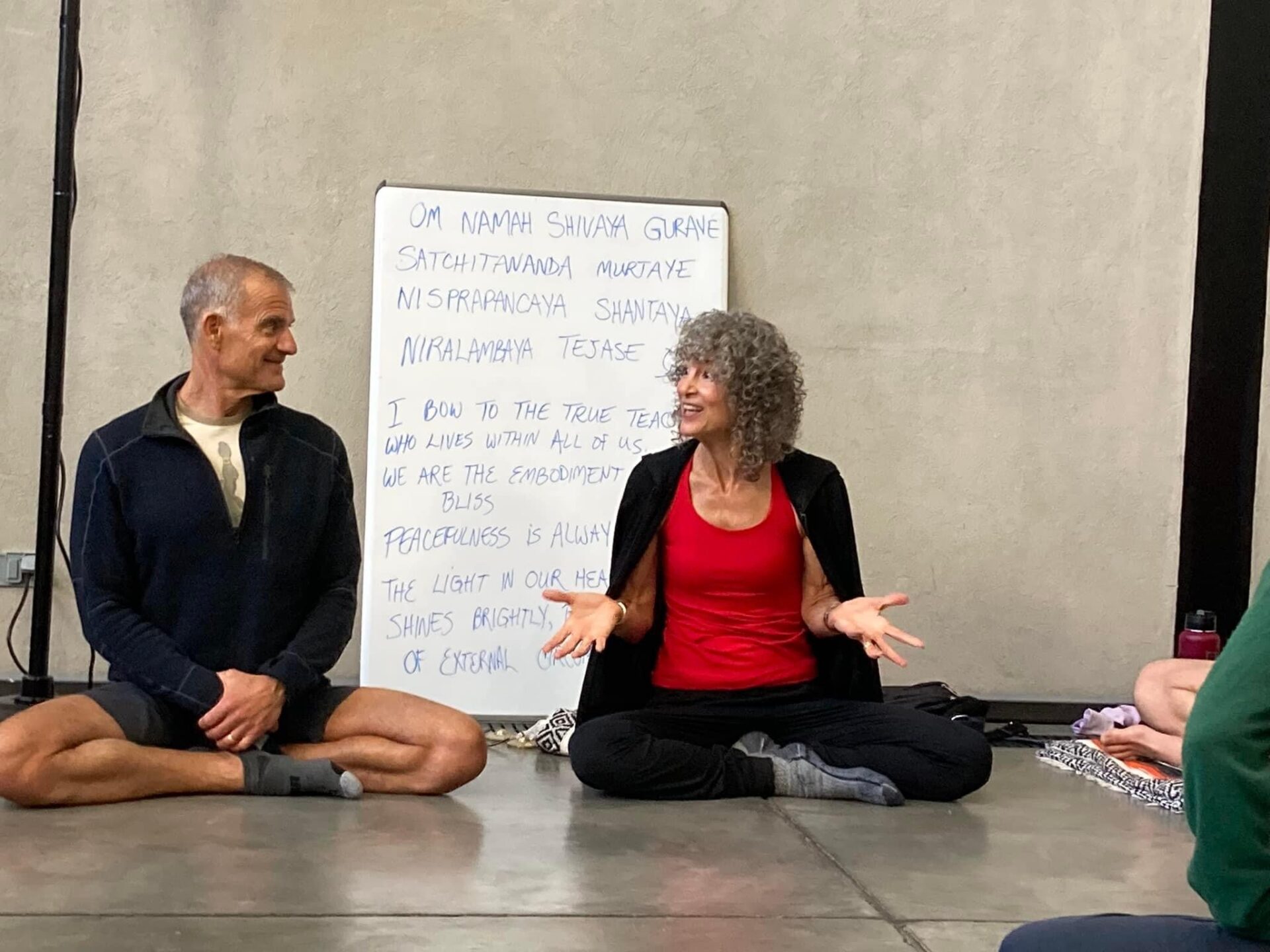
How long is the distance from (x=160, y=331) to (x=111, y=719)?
1.48 m

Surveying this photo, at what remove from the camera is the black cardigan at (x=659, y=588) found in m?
3.54

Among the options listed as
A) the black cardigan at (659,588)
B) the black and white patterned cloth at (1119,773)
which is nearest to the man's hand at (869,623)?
the black cardigan at (659,588)

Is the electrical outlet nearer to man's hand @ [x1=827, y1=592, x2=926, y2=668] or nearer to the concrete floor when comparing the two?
the concrete floor

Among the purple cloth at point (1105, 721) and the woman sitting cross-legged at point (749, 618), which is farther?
the purple cloth at point (1105, 721)

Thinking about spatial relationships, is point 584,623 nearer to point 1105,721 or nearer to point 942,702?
point 942,702

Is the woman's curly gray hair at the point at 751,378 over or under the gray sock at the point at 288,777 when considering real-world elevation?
over

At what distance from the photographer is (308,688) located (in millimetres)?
3350

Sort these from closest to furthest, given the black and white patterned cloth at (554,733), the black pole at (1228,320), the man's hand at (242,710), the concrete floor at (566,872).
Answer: the concrete floor at (566,872) → the man's hand at (242,710) → the black and white patterned cloth at (554,733) → the black pole at (1228,320)

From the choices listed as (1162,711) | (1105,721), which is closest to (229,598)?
Answer: (1162,711)

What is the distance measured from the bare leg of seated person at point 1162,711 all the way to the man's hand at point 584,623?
4.51 feet

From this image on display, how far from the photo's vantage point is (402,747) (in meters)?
3.34

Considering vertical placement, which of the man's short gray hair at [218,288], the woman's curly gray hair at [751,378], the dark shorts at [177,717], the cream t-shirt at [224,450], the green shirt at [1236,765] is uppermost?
the man's short gray hair at [218,288]

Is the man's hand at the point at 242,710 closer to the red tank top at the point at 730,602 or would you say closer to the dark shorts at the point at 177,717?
the dark shorts at the point at 177,717

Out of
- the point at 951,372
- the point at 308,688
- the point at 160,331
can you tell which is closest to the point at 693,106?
the point at 951,372
